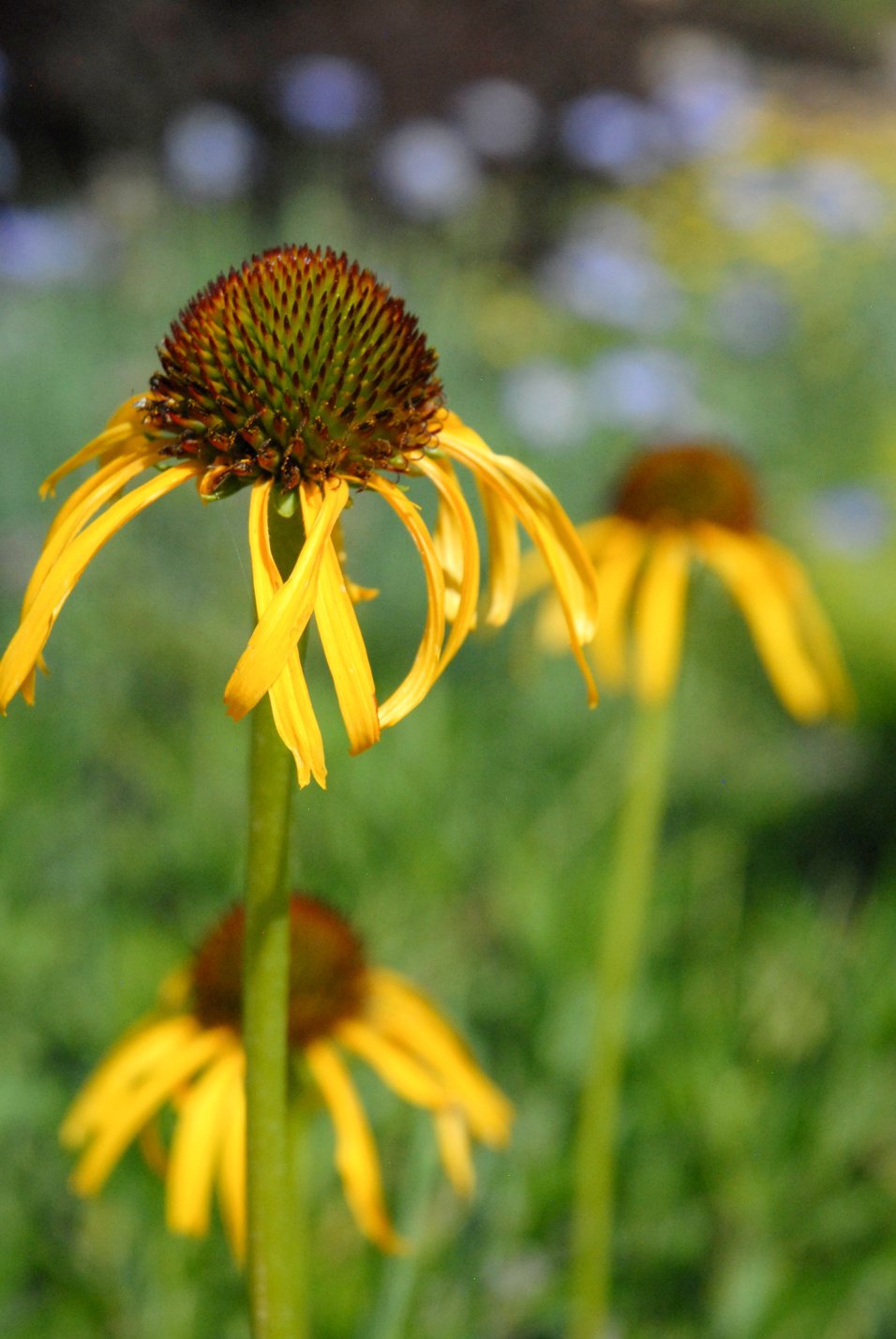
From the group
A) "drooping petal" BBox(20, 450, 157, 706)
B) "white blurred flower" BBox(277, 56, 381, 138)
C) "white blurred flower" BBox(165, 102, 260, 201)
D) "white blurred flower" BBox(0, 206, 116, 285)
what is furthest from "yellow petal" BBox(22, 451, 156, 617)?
"white blurred flower" BBox(277, 56, 381, 138)

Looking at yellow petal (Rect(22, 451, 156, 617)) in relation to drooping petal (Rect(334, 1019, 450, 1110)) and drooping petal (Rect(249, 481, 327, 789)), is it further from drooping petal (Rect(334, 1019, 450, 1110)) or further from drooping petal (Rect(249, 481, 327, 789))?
drooping petal (Rect(334, 1019, 450, 1110))

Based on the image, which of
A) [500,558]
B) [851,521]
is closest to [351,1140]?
[500,558]

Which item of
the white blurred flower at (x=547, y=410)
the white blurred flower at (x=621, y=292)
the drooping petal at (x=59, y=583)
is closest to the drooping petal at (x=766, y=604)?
the drooping petal at (x=59, y=583)

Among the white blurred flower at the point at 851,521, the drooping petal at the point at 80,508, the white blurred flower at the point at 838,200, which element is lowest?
the drooping petal at the point at 80,508

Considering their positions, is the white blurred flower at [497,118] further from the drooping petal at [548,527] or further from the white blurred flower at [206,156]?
the drooping petal at [548,527]

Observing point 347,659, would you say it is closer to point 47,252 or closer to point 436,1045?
point 436,1045

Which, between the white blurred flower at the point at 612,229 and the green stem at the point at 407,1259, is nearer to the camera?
the green stem at the point at 407,1259
